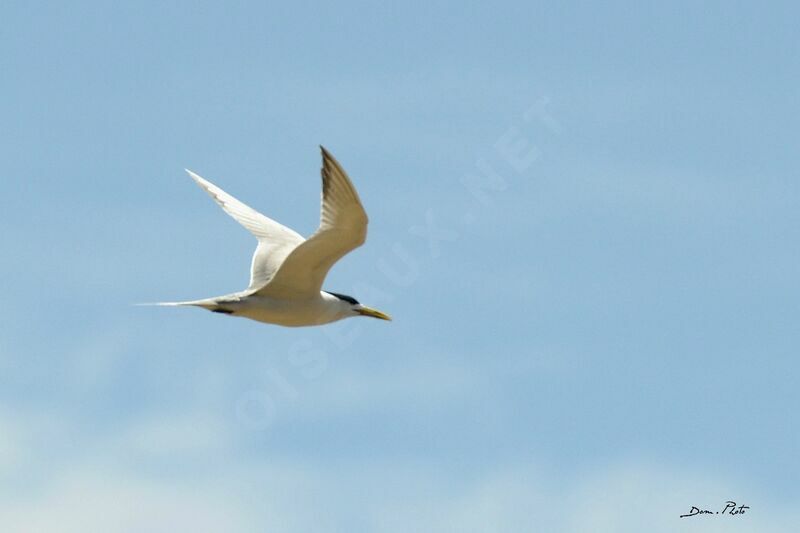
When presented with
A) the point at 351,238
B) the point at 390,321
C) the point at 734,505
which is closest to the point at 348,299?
the point at 390,321

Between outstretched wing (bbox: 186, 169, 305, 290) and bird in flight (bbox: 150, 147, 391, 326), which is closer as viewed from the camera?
bird in flight (bbox: 150, 147, 391, 326)

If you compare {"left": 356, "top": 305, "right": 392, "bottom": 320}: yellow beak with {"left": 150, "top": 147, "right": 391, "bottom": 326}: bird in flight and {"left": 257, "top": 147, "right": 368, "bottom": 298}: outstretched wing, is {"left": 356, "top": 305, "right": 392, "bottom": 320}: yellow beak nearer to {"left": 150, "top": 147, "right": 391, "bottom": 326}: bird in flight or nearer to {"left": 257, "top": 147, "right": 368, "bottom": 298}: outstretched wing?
{"left": 150, "top": 147, "right": 391, "bottom": 326}: bird in flight

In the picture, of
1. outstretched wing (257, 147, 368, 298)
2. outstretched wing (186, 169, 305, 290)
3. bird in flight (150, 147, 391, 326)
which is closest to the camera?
outstretched wing (257, 147, 368, 298)

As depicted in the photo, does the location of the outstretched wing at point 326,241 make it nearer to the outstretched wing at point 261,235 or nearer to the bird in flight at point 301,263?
the bird in flight at point 301,263

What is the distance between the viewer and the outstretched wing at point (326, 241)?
1764 cm

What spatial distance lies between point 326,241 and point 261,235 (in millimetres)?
3752

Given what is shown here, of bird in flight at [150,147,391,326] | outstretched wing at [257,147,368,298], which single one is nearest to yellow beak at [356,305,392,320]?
bird in flight at [150,147,391,326]

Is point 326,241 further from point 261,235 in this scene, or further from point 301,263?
point 261,235

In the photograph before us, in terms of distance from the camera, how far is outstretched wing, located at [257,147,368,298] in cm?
1764

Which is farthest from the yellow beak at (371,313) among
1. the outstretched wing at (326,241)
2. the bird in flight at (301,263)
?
the outstretched wing at (326,241)

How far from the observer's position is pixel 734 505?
20.0m

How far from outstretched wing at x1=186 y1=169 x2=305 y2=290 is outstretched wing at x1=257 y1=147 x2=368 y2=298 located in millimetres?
575

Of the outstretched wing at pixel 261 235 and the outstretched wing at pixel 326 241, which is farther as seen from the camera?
the outstretched wing at pixel 261 235

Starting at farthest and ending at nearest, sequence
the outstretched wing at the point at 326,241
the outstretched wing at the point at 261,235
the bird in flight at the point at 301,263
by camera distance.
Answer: the outstretched wing at the point at 261,235 → the bird in flight at the point at 301,263 → the outstretched wing at the point at 326,241
